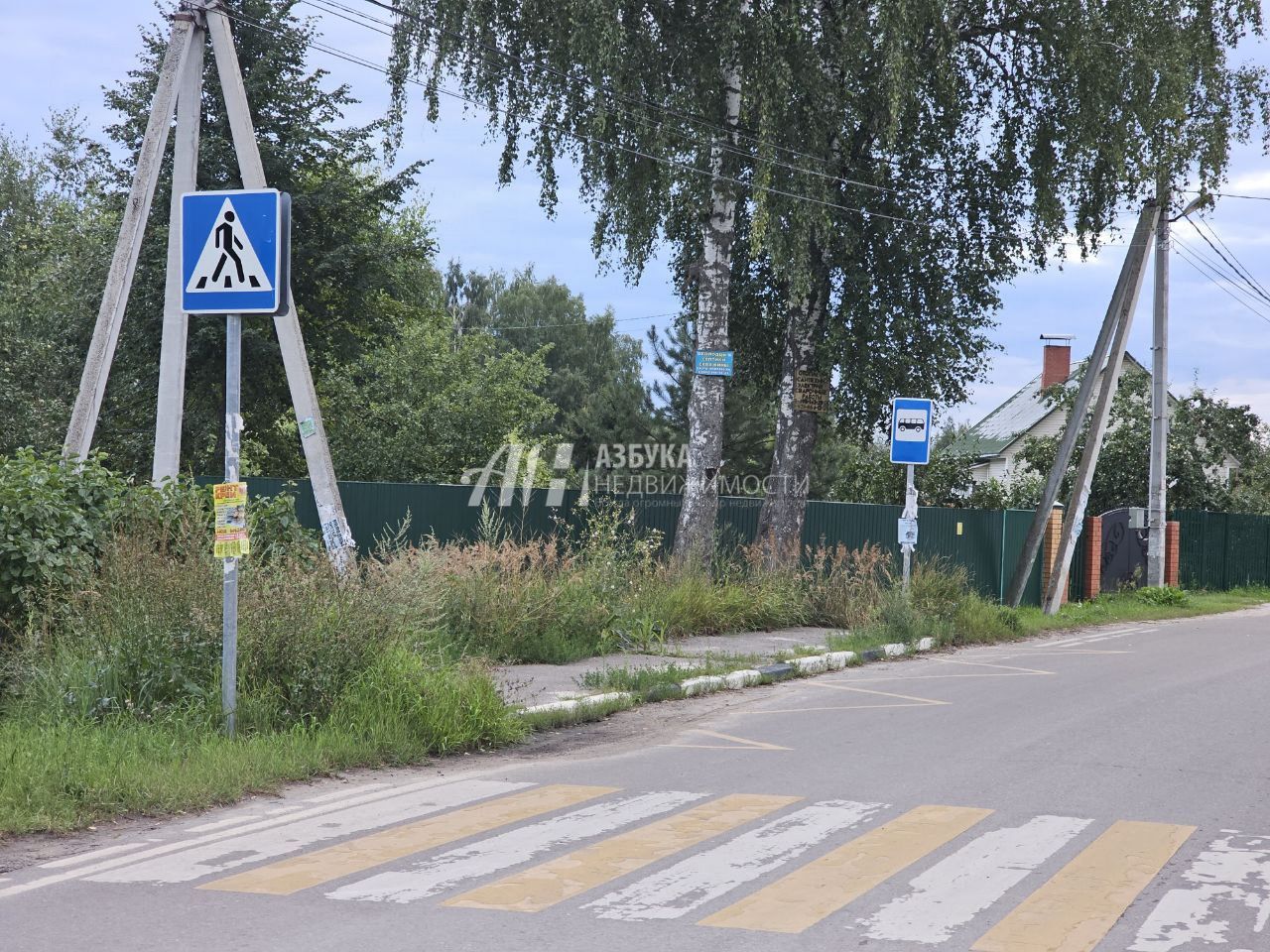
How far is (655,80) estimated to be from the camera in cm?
1800

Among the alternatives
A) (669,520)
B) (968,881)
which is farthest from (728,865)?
(669,520)

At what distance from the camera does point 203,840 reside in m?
6.29

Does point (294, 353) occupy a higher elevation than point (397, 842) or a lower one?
higher

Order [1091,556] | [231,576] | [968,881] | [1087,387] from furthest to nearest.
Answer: [1091,556] < [1087,387] < [231,576] < [968,881]

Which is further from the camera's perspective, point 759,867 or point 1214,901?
point 759,867

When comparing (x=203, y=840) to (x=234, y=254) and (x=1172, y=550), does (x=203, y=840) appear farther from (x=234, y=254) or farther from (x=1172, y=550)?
(x=1172, y=550)

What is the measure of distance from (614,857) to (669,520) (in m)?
14.8

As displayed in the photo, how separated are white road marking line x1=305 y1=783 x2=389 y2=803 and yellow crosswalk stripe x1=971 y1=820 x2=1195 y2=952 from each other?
3872 millimetres

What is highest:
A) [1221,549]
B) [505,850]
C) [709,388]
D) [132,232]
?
[132,232]

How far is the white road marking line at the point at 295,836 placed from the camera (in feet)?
18.7

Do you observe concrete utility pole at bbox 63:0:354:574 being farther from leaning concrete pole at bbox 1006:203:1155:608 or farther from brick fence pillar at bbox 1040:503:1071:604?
brick fence pillar at bbox 1040:503:1071:604

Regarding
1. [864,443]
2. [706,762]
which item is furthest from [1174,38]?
[706,762]

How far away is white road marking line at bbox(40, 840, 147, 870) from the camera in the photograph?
19.1 ft

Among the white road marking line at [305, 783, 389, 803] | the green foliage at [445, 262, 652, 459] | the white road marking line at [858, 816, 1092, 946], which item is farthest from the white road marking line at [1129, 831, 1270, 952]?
the green foliage at [445, 262, 652, 459]
